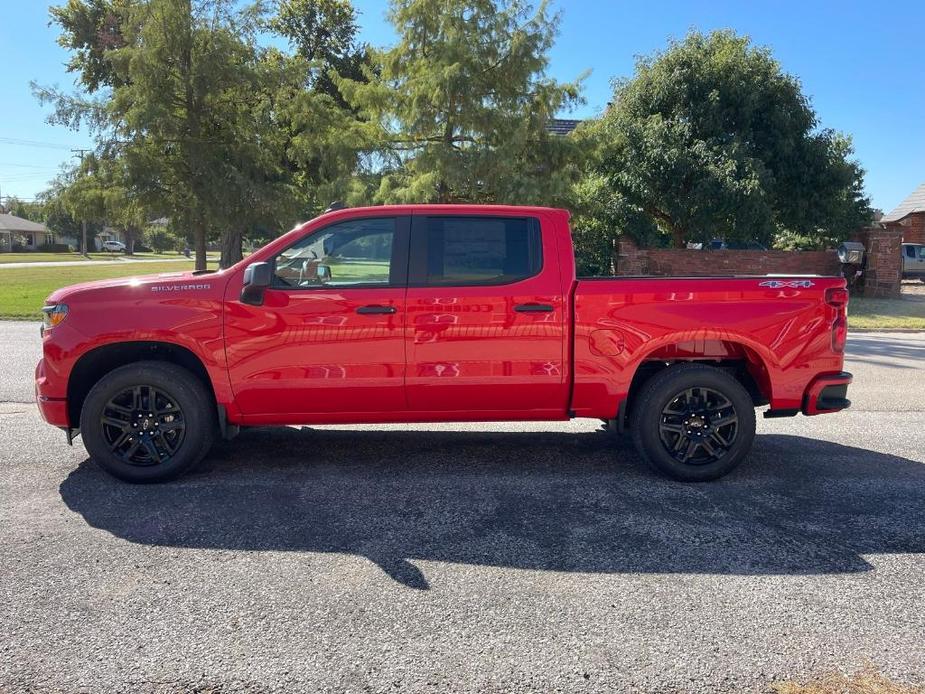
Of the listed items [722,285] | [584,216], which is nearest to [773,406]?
[722,285]

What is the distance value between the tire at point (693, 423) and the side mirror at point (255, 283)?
8.87 feet

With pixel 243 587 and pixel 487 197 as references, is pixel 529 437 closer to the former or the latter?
pixel 243 587

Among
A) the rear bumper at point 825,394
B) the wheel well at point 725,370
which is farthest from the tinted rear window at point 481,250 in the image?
the rear bumper at point 825,394

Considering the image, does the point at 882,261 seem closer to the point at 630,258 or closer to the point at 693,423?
the point at 630,258

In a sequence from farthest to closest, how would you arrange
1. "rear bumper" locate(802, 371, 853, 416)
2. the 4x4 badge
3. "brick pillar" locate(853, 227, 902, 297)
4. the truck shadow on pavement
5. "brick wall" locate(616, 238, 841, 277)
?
"brick pillar" locate(853, 227, 902, 297)
"brick wall" locate(616, 238, 841, 277)
"rear bumper" locate(802, 371, 853, 416)
the 4x4 badge
the truck shadow on pavement

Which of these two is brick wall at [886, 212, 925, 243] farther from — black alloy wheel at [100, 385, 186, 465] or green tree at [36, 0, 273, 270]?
black alloy wheel at [100, 385, 186, 465]

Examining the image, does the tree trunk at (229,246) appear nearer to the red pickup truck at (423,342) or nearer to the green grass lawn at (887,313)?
the red pickup truck at (423,342)

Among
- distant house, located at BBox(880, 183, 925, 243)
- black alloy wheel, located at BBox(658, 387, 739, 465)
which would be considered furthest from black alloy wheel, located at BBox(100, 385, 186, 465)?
distant house, located at BBox(880, 183, 925, 243)

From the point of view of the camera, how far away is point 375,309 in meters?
4.79

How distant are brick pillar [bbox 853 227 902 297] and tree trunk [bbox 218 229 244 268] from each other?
17850mm

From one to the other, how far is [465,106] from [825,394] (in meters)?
11.5

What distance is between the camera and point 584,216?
17.0m

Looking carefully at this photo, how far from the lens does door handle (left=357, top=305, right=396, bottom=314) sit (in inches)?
188

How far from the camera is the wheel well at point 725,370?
5.20 m
